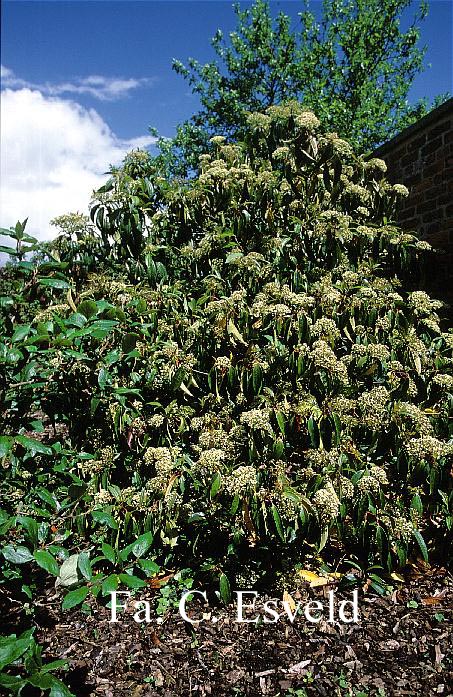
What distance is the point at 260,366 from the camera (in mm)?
2615

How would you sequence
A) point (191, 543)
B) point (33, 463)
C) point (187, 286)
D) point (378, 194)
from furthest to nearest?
1. point (378, 194)
2. point (187, 286)
3. point (191, 543)
4. point (33, 463)

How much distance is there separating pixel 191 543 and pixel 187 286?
1309mm

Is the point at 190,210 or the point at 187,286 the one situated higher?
the point at 190,210

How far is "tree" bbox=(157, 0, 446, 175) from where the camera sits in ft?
38.4

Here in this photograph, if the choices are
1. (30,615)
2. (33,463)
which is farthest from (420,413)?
(30,615)

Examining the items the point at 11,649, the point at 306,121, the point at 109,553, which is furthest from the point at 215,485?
the point at 306,121

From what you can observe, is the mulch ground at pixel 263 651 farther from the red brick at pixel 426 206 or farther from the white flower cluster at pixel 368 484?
the red brick at pixel 426 206

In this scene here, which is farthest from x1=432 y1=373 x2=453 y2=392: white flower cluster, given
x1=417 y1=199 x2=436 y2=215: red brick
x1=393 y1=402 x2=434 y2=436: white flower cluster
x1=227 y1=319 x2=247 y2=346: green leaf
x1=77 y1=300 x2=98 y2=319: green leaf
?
x1=417 y1=199 x2=436 y2=215: red brick

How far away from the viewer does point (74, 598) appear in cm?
178

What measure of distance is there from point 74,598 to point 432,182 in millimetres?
3908

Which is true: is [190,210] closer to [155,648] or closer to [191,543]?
[191,543]

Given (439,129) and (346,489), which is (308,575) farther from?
(439,129)

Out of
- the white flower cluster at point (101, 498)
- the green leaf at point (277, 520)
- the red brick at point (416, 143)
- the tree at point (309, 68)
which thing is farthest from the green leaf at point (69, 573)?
the tree at point (309, 68)

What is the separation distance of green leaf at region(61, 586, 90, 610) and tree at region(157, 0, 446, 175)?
10.6m
